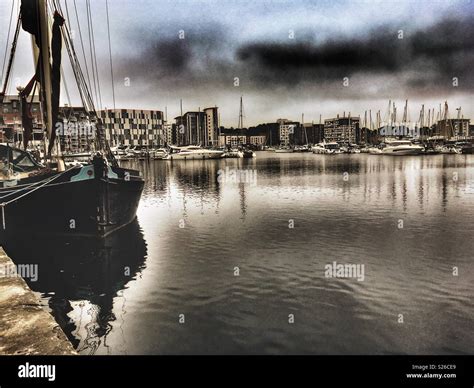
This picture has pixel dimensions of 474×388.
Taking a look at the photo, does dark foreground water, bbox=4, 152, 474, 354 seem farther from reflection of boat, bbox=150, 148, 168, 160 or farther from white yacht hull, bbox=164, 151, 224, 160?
reflection of boat, bbox=150, 148, 168, 160

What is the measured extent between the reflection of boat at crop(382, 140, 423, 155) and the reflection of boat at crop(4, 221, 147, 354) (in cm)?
8045

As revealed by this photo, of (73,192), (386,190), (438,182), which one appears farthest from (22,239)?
(438,182)

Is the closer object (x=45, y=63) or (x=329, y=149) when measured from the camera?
(x=45, y=63)

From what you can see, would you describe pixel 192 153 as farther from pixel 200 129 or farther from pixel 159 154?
pixel 200 129

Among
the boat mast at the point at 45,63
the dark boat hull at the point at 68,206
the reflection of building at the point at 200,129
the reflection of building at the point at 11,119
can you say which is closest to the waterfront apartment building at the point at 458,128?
the dark boat hull at the point at 68,206

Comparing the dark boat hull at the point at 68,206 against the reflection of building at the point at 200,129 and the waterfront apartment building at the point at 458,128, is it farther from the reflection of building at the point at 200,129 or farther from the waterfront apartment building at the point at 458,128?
the reflection of building at the point at 200,129

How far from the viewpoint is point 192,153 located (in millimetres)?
91375

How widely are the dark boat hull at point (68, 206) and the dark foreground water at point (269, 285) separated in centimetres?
80

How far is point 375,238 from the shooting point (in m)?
13.3

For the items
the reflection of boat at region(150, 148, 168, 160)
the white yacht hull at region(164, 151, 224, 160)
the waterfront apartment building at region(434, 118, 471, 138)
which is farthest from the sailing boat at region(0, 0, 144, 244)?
the reflection of boat at region(150, 148, 168, 160)

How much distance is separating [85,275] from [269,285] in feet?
17.5

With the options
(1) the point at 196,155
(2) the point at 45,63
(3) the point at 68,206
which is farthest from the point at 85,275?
(1) the point at 196,155
